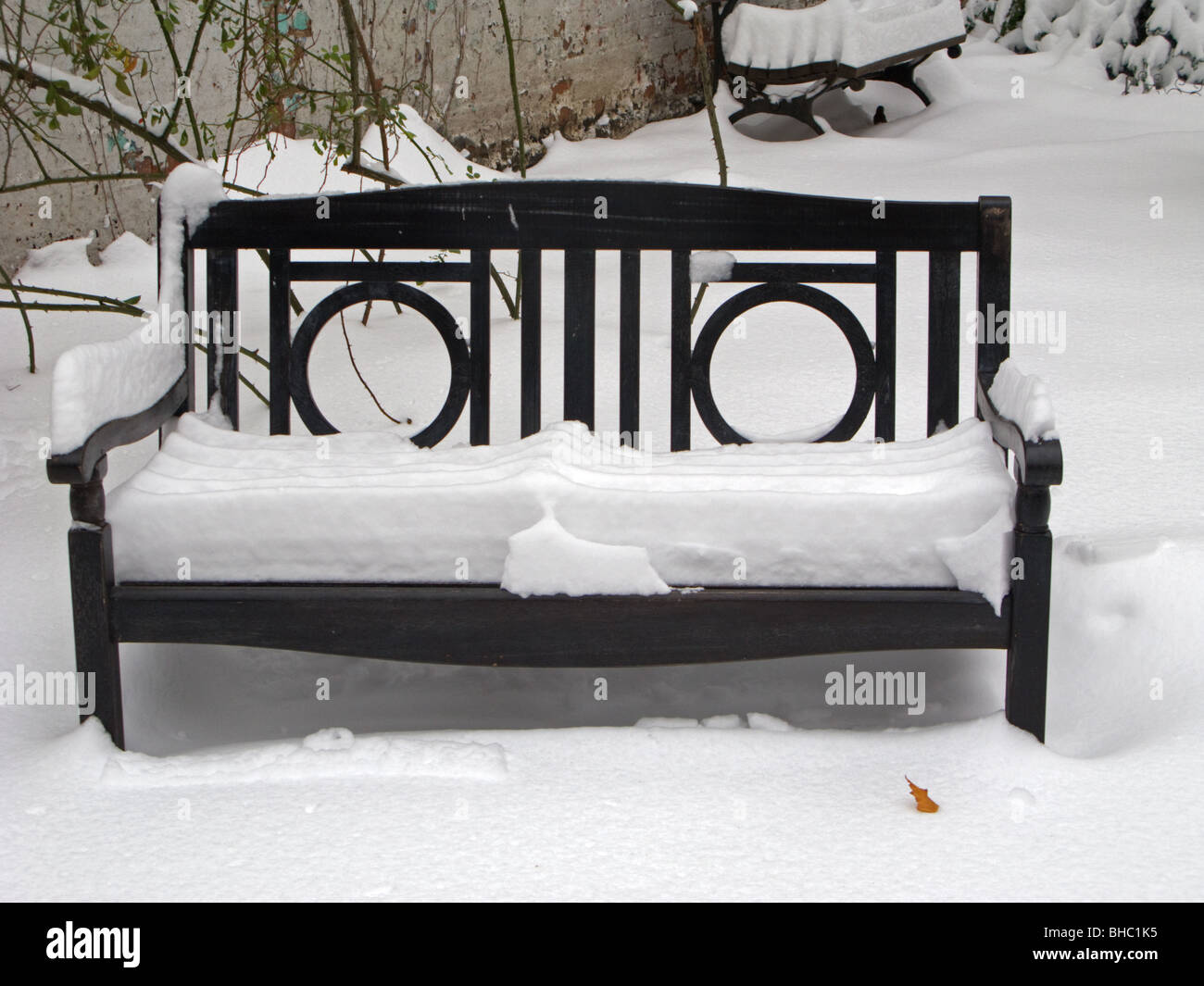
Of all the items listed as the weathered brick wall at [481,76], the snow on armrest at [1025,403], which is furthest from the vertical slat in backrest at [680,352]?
the weathered brick wall at [481,76]

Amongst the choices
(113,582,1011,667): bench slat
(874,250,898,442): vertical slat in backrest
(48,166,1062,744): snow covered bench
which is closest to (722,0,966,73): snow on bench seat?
(874,250,898,442): vertical slat in backrest

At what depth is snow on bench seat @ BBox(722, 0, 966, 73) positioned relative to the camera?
6090 mm

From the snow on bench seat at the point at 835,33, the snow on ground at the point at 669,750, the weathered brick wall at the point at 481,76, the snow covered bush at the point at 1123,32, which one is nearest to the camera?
the snow on ground at the point at 669,750

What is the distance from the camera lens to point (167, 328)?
88.8 inches

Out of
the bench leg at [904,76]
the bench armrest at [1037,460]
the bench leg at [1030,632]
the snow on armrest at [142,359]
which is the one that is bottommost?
the bench leg at [1030,632]

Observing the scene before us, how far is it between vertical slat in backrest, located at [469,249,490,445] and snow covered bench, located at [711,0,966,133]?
419 centimetres

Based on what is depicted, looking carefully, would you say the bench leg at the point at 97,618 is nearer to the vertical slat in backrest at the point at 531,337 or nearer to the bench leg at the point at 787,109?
the vertical slat in backrest at the point at 531,337

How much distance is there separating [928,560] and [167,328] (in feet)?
4.41

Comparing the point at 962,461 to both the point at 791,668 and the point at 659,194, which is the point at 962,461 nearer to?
the point at 791,668

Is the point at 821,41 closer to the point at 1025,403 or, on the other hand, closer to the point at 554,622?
the point at 1025,403

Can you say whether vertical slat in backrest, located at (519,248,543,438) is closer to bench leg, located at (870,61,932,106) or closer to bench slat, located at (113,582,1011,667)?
bench slat, located at (113,582,1011,667)

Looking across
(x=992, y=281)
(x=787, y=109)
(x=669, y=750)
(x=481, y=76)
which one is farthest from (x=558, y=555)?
(x=787, y=109)

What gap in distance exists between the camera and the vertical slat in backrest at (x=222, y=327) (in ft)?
7.82

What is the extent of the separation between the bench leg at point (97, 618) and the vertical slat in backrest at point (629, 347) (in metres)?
0.92
